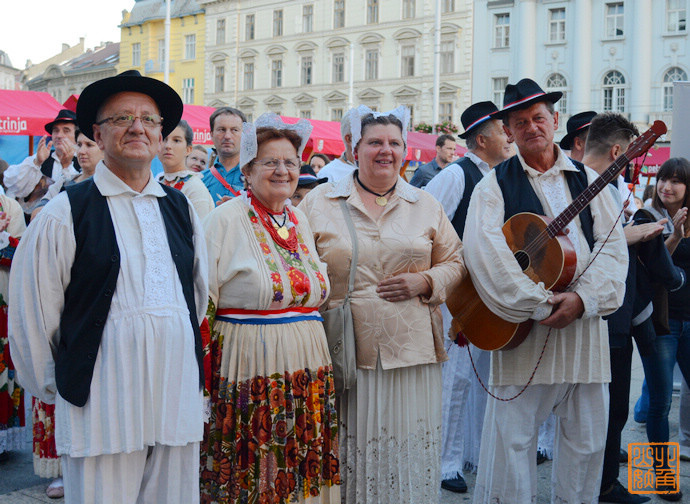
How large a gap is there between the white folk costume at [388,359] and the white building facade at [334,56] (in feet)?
112

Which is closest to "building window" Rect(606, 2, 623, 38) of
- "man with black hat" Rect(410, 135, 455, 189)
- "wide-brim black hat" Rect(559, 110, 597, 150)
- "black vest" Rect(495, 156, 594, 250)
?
"man with black hat" Rect(410, 135, 455, 189)

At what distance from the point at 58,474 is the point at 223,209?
2194 millimetres

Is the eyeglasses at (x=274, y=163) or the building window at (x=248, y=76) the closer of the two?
the eyeglasses at (x=274, y=163)

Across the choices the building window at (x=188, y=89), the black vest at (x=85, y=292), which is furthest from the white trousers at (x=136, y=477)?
the building window at (x=188, y=89)

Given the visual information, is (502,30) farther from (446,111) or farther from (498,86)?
(446,111)

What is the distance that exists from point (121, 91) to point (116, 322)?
2.94ft

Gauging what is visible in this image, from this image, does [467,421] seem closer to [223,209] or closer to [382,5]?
[223,209]

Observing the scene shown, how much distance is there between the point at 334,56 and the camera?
149 feet

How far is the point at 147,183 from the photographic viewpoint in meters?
3.00

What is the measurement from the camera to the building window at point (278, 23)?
48.3m

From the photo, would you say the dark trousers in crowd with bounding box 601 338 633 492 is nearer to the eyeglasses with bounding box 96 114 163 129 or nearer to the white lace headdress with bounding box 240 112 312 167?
the white lace headdress with bounding box 240 112 312 167

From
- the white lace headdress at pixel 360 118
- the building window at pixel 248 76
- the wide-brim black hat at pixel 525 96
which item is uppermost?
the building window at pixel 248 76

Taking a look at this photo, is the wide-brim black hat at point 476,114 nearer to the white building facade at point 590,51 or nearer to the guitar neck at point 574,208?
the guitar neck at point 574,208

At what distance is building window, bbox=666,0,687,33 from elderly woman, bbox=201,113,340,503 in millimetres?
36706
